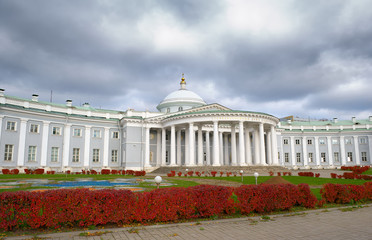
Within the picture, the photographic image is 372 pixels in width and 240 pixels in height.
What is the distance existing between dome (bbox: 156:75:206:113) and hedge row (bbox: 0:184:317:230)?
44.6 metres

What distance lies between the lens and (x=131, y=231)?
7648mm

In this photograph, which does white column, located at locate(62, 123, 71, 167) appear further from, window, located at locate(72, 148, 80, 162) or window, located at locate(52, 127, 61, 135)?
window, located at locate(72, 148, 80, 162)

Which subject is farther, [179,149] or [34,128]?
[179,149]

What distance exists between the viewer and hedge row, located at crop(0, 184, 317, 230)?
7324 mm

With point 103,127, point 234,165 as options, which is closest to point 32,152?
point 103,127

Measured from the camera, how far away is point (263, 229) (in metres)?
8.09

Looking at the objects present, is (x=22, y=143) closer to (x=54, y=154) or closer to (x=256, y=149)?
(x=54, y=154)

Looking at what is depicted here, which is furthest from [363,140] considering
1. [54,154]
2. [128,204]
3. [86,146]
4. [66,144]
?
[128,204]

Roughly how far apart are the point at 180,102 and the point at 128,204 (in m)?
47.6

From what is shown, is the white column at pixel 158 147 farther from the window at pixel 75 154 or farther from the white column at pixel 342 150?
the white column at pixel 342 150

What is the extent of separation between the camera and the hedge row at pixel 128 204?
7324 mm

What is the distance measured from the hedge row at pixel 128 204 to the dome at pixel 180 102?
146 feet

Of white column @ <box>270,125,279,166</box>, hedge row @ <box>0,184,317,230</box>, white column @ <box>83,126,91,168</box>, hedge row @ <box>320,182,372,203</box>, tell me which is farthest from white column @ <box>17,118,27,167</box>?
hedge row @ <box>320,182,372,203</box>

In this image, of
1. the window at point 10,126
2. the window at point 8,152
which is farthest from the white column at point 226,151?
the window at point 10,126
